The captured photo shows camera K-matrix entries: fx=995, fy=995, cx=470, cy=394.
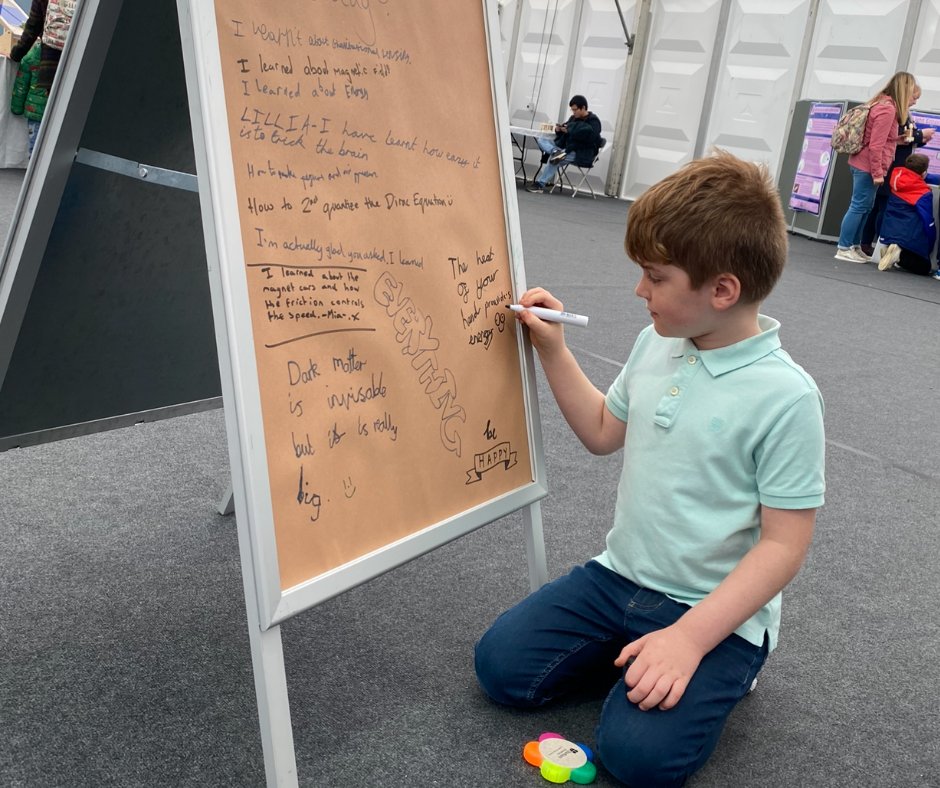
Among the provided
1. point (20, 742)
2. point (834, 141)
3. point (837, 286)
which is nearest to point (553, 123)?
point (834, 141)

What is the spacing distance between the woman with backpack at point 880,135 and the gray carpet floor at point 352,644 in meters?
4.85

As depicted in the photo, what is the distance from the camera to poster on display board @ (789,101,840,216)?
8.08 m

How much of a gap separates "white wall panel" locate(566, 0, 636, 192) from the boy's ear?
9920 mm

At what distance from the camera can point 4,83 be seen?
698cm

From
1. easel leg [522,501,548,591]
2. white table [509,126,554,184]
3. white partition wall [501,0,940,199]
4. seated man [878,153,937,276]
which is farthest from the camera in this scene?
white table [509,126,554,184]

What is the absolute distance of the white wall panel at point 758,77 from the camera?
353 inches

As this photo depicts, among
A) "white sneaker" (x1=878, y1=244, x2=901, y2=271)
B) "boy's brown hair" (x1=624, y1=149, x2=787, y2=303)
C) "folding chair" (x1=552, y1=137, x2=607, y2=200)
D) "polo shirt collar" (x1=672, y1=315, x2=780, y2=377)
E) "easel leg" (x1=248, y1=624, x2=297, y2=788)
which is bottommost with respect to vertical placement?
"folding chair" (x1=552, y1=137, x2=607, y2=200)

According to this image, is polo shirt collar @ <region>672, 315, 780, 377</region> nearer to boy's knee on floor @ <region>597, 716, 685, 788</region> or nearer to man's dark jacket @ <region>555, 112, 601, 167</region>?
boy's knee on floor @ <region>597, 716, 685, 788</region>

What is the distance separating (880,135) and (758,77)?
2.62 metres

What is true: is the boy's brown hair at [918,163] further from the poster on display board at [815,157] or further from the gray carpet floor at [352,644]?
the gray carpet floor at [352,644]

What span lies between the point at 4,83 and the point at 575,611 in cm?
687

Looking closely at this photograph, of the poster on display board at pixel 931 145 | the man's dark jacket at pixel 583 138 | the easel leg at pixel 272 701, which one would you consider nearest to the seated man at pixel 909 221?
the poster on display board at pixel 931 145

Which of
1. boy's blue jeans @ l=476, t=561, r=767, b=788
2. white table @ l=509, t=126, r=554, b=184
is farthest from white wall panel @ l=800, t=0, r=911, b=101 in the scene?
boy's blue jeans @ l=476, t=561, r=767, b=788

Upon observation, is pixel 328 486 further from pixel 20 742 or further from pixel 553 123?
pixel 553 123
